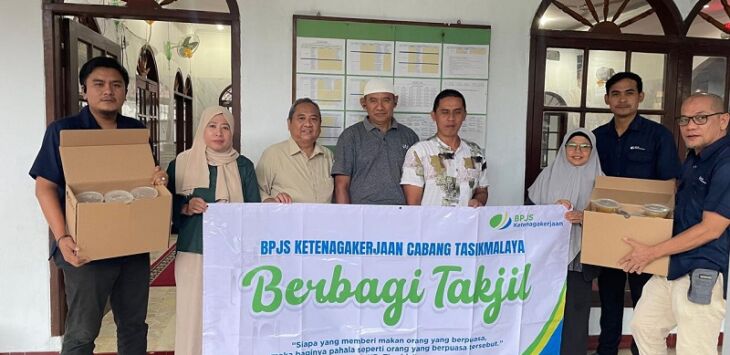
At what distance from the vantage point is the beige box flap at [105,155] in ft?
6.35

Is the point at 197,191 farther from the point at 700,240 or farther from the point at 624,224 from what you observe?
the point at 700,240

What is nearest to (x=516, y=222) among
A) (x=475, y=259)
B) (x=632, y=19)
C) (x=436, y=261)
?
(x=475, y=259)

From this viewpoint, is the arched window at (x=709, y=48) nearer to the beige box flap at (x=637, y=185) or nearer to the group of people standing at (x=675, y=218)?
the group of people standing at (x=675, y=218)

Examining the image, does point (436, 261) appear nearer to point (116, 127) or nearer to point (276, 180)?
point (276, 180)

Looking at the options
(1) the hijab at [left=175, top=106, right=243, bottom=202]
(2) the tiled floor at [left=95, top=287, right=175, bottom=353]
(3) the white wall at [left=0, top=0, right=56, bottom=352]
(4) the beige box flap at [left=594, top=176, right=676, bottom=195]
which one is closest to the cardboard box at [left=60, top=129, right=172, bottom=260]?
(1) the hijab at [left=175, top=106, right=243, bottom=202]

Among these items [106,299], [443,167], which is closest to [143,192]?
[106,299]

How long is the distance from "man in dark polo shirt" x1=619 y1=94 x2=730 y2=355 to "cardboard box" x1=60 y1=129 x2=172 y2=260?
75.8 inches

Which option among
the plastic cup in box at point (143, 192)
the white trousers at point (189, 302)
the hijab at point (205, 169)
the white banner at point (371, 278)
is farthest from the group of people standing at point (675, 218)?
the plastic cup in box at point (143, 192)

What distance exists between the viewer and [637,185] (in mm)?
2254

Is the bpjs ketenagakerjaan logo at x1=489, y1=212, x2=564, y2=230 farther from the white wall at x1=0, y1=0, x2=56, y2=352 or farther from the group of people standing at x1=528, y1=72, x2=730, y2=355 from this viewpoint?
the white wall at x1=0, y1=0, x2=56, y2=352

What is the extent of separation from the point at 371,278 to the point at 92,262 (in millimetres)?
1144

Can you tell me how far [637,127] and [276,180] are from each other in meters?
1.88

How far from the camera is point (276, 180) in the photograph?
7.82 ft

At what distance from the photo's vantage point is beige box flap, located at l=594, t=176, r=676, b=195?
2.23m
